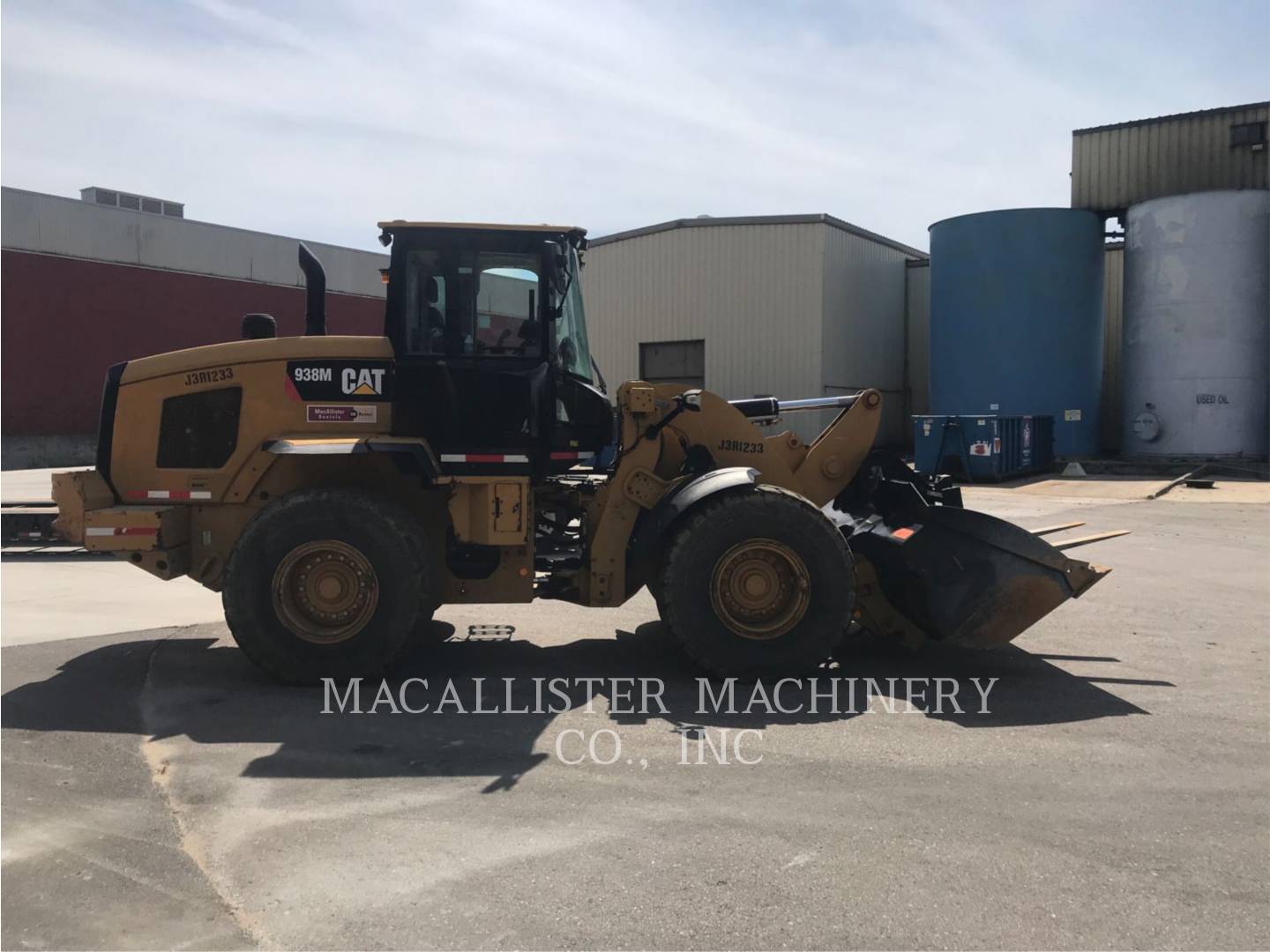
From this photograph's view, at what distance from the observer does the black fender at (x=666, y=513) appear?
629 cm

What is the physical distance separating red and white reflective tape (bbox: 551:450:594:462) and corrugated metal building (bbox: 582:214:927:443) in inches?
849

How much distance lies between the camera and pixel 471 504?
6391 millimetres

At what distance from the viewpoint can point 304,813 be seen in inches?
169

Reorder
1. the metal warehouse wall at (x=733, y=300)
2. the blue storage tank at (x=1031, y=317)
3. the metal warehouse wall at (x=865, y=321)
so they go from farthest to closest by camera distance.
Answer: the metal warehouse wall at (x=865, y=321) → the metal warehouse wall at (x=733, y=300) → the blue storage tank at (x=1031, y=317)

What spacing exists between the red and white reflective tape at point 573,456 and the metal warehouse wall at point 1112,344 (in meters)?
28.4

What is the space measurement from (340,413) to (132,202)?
3481cm

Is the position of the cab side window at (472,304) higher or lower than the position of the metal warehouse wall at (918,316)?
lower

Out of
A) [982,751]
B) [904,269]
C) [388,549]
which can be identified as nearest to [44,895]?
[388,549]

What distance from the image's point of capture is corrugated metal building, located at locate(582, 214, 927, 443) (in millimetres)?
30000

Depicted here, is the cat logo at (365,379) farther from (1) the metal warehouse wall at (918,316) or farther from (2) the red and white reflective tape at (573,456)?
(1) the metal warehouse wall at (918,316)

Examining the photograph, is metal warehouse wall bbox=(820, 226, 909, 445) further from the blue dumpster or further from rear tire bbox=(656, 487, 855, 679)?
rear tire bbox=(656, 487, 855, 679)

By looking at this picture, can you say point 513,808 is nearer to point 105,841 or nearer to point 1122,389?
point 105,841

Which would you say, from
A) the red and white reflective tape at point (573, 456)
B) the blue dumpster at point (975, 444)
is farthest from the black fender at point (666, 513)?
the blue dumpster at point (975, 444)

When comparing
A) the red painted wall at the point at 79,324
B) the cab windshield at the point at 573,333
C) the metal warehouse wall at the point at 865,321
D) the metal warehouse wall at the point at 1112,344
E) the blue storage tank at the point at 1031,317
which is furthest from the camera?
the metal warehouse wall at the point at 1112,344
